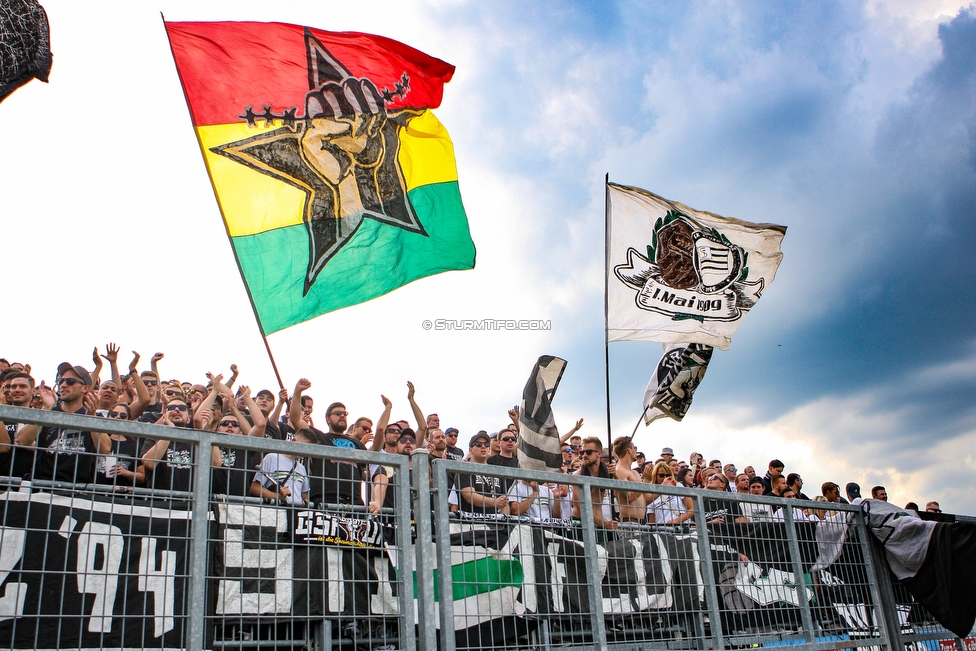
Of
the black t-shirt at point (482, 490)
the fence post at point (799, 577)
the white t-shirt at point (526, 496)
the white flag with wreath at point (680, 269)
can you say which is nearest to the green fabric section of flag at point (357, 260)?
the white flag with wreath at point (680, 269)

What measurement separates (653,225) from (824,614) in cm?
616

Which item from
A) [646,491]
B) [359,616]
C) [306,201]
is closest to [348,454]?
[359,616]

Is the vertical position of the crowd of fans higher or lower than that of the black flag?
lower

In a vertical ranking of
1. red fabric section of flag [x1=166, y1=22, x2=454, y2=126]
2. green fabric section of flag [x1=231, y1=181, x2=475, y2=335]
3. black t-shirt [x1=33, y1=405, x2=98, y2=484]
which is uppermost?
red fabric section of flag [x1=166, y1=22, x2=454, y2=126]

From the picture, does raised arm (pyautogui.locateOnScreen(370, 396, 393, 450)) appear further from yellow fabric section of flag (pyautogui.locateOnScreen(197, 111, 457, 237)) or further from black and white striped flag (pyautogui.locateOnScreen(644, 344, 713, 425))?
black and white striped flag (pyautogui.locateOnScreen(644, 344, 713, 425))

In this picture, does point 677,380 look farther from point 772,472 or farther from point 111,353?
point 111,353

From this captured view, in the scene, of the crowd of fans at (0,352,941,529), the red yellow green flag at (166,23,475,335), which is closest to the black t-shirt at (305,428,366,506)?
the crowd of fans at (0,352,941,529)

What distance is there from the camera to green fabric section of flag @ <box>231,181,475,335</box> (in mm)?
8648

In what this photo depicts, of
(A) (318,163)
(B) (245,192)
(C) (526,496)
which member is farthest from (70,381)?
(C) (526,496)

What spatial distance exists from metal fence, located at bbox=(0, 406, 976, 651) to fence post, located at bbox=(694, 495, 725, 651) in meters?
0.01

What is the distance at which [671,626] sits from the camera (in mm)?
5750

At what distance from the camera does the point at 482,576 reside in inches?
191

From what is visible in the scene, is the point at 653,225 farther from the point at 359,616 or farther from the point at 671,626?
the point at 359,616

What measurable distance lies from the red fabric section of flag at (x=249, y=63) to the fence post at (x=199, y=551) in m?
5.91
